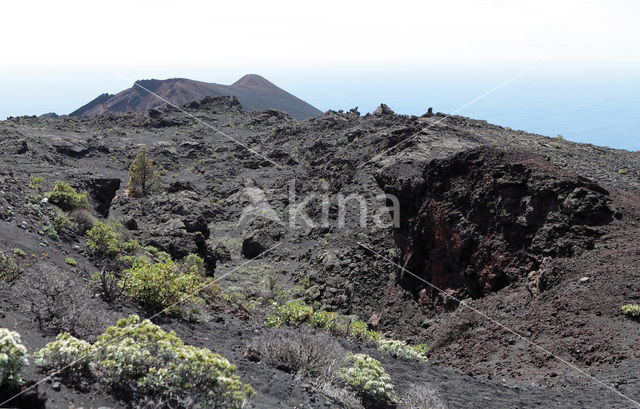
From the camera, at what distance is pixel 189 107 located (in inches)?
2108

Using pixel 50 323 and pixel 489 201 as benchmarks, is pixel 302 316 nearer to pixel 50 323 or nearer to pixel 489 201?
pixel 50 323

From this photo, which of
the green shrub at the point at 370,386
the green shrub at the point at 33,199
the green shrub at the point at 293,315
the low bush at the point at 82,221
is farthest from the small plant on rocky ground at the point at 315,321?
the green shrub at the point at 33,199

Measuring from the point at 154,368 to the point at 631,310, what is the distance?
7.46m

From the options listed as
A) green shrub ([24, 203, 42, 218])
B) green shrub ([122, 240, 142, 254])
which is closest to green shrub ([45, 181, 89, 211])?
green shrub ([24, 203, 42, 218])

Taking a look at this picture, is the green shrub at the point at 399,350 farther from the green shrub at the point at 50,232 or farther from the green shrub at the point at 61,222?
the green shrub at the point at 61,222

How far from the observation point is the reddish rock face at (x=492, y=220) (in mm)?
9500

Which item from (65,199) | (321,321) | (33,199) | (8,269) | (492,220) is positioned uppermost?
(33,199)

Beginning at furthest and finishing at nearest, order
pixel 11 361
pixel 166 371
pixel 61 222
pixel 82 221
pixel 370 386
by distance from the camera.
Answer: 1. pixel 82 221
2. pixel 61 222
3. pixel 370 386
4. pixel 166 371
5. pixel 11 361

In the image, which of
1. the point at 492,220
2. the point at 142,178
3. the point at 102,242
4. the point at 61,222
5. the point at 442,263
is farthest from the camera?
the point at 142,178

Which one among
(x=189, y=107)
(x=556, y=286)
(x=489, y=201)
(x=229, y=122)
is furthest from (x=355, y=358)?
(x=189, y=107)

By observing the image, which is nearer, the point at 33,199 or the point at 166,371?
the point at 166,371

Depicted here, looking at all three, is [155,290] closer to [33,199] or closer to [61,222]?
[61,222]

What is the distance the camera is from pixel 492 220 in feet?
35.3

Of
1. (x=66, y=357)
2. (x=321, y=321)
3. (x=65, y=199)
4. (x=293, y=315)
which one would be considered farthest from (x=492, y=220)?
(x=65, y=199)
